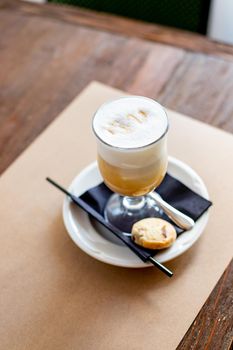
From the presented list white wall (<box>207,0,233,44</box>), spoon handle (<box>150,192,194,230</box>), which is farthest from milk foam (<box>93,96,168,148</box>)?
white wall (<box>207,0,233,44</box>)

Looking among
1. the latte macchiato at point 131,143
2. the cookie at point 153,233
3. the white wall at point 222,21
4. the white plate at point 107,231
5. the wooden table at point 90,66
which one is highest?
the latte macchiato at point 131,143

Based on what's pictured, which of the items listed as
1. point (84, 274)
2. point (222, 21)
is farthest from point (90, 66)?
point (222, 21)

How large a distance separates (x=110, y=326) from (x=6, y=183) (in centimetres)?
34

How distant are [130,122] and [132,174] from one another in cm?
8

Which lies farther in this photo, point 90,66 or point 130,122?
point 90,66

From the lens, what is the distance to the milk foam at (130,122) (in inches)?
26.5

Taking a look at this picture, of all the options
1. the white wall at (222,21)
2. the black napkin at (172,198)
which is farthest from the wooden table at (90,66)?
the white wall at (222,21)

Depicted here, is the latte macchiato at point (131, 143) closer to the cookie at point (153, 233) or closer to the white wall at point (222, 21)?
the cookie at point (153, 233)

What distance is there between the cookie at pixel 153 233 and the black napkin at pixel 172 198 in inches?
0.7

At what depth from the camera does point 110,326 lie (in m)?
0.66

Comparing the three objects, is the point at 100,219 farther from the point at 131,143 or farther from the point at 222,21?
the point at 222,21

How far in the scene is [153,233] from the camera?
2.32ft

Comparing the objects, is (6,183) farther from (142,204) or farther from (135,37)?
(135,37)

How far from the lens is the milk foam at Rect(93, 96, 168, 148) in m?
0.67
